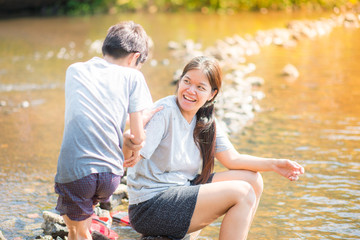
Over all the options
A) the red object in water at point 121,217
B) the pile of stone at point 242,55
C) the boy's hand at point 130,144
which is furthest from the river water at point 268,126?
the boy's hand at point 130,144

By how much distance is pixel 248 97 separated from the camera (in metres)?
6.14

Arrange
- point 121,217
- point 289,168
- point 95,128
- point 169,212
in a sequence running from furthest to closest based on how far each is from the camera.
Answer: point 121,217
point 289,168
point 169,212
point 95,128

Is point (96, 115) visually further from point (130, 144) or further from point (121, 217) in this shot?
point (121, 217)

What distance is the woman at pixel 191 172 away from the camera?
2.48 m

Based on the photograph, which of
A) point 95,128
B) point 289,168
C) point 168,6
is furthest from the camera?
point 168,6

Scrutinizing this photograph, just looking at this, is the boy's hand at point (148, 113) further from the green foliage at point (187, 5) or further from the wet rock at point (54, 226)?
the green foliage at point (187, 5)

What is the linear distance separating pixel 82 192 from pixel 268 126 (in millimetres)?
3117

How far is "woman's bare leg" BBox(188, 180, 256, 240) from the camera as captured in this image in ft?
8.07

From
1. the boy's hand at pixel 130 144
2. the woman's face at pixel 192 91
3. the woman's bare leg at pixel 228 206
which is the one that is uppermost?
the woman's face at pixel 192 91

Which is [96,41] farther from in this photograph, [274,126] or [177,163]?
[177,163]

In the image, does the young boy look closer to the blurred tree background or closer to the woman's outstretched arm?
the woman's outstretched arm

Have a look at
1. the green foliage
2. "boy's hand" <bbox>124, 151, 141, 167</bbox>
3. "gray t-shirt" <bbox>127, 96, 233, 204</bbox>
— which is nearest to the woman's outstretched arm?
"gray t-shirt" <bbox>127, 96, 233, 204</bbox>

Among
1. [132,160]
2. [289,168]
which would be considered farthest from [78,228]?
[289,168]

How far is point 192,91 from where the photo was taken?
2656 millimetres
